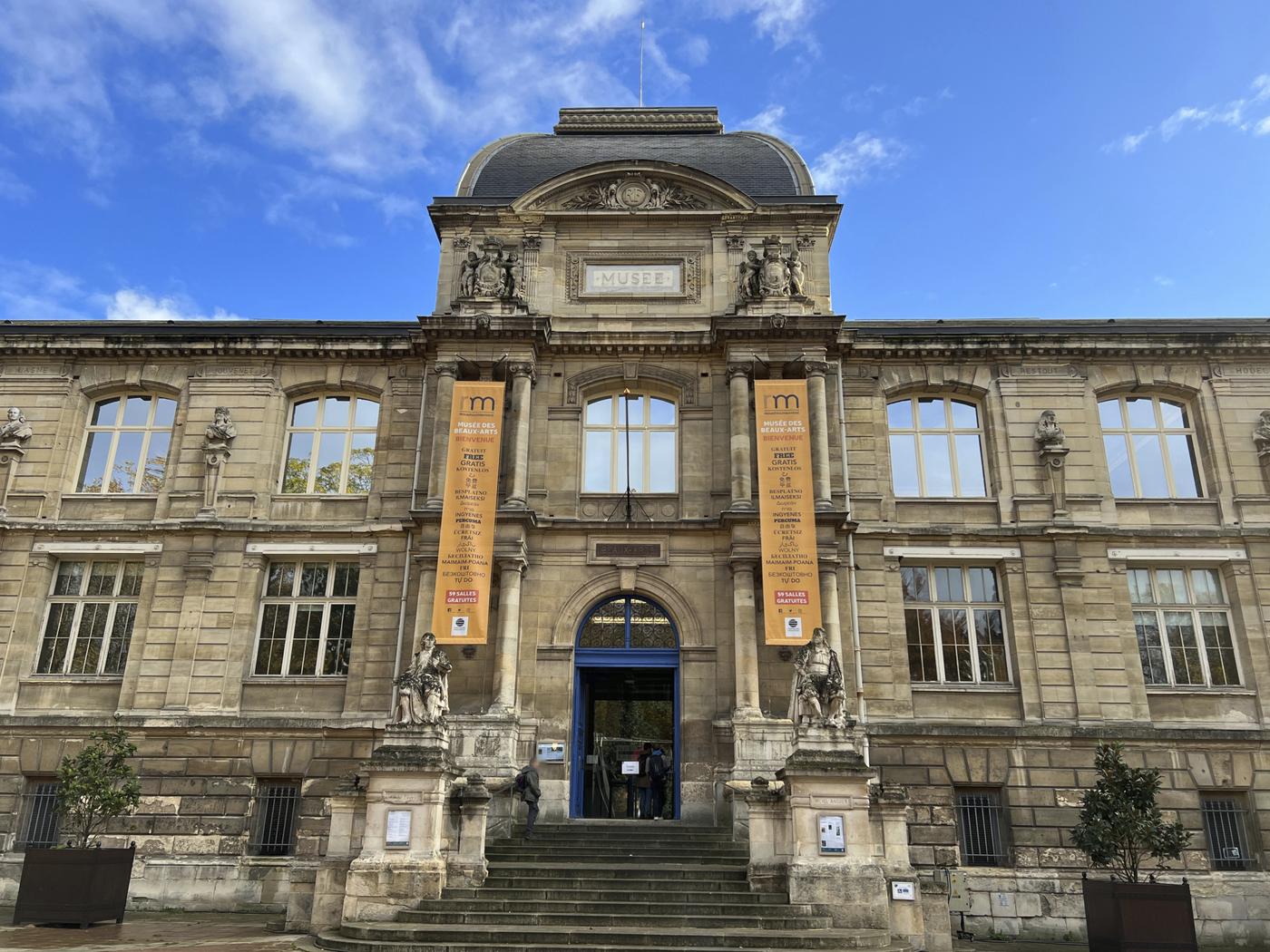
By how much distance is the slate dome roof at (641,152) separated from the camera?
22.9m

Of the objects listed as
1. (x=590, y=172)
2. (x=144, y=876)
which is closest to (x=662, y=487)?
(x=590, y=172)

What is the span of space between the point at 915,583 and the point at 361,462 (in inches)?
479

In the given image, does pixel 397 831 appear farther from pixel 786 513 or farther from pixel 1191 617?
pixel 1191 617

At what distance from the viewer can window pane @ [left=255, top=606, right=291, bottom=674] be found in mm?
19891

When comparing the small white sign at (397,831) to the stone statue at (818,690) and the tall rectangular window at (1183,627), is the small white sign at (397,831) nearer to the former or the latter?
the stone statue at (818,690)

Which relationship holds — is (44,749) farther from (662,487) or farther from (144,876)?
(662,487)

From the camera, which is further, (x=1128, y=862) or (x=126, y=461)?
(x=126, y=461)

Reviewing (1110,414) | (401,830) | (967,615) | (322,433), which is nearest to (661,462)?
(967,615)

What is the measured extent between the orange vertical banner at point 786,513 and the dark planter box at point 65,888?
11551 mm

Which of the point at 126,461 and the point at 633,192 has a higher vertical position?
the point at 633,192

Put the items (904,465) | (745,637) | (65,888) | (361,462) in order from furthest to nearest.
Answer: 1. (361,462)
2. (904,465)
3. (745,637)
4. (65,888)

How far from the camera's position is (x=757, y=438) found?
19.7 meters

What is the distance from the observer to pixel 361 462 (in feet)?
70.1

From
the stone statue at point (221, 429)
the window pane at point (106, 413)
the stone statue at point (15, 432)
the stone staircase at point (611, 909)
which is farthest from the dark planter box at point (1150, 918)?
the stone statue at point (15, 432)
